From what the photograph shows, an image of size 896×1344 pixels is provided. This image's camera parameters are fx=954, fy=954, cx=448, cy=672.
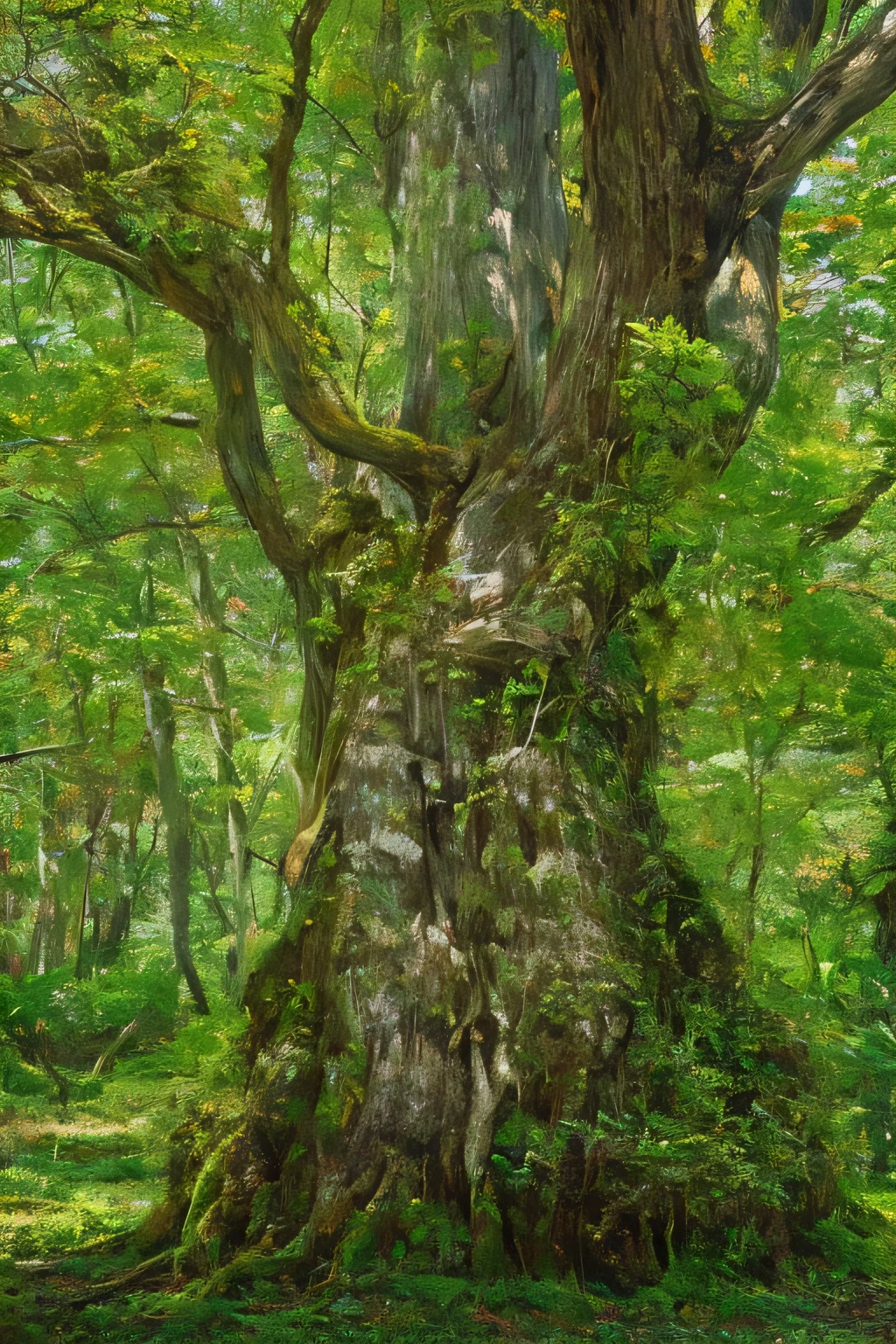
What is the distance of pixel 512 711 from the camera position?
191 inches

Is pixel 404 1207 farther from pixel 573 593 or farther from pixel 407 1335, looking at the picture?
pixel 573 593

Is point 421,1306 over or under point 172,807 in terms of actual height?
under

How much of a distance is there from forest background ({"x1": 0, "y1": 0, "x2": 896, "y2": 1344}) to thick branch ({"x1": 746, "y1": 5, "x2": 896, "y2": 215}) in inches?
1.2

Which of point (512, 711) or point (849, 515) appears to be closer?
point (512, 711)

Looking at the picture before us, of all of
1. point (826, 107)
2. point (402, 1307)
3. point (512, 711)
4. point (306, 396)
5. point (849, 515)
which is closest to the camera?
point (402, 1307)

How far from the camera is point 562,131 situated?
7344 mm

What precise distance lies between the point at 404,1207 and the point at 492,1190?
1.30ft

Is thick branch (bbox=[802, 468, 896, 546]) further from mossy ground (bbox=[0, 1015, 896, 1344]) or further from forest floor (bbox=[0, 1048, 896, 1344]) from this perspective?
forest floor (bbox=[0, 1048, 896, 1344])

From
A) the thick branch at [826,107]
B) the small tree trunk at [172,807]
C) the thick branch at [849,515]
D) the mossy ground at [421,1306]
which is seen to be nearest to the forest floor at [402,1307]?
the mossy ground at [421,1306]

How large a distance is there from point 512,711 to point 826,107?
10.4 ft

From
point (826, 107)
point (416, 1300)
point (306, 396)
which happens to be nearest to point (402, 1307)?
point (416, 1300)

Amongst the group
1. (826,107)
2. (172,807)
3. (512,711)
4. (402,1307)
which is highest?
(826,107)

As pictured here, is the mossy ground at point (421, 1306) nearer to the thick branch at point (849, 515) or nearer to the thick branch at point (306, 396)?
the thick branch at point (306, 396)

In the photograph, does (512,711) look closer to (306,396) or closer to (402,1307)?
(306,396)
